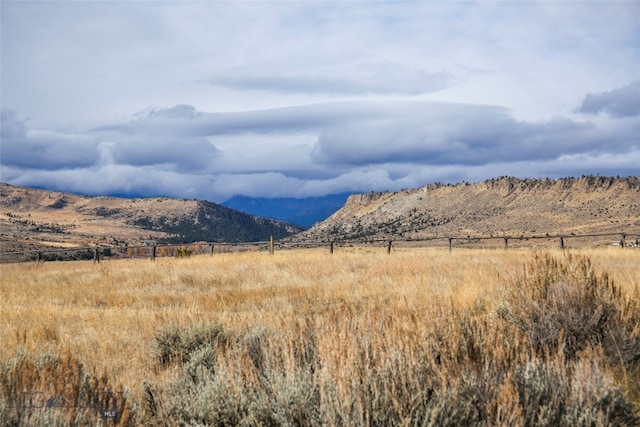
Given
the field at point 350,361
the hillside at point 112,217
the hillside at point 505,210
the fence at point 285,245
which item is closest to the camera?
the field at point 350,361

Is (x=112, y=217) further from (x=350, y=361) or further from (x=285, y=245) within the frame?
(x=350, y=361)

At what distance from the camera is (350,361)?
3.74m

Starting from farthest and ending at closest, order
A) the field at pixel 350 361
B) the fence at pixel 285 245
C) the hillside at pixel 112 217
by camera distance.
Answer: the hillside at pixel 112 217, the fence at pixel 285 245, the field at pixel 350 361

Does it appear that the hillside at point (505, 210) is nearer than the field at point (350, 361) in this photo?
No

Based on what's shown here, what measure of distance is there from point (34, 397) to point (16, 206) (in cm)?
19025

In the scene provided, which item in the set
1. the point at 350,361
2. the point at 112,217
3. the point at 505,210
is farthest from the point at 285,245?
the point at 112,217

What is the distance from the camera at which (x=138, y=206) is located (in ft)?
630

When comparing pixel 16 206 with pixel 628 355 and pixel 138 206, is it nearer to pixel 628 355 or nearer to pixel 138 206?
pixel 138 206

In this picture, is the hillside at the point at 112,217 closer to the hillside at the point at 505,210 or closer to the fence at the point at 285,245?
the hillside at the point at 505,210

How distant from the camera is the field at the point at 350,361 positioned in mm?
3539

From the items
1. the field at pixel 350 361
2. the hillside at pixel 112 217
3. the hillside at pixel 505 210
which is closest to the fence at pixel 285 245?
the hillside at pixel 505 210

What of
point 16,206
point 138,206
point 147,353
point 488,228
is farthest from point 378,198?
point 147,353

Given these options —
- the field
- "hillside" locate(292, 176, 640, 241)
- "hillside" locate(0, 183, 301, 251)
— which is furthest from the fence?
"hillside" locate(0, 183, 301, 251)

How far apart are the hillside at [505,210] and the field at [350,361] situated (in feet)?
187
